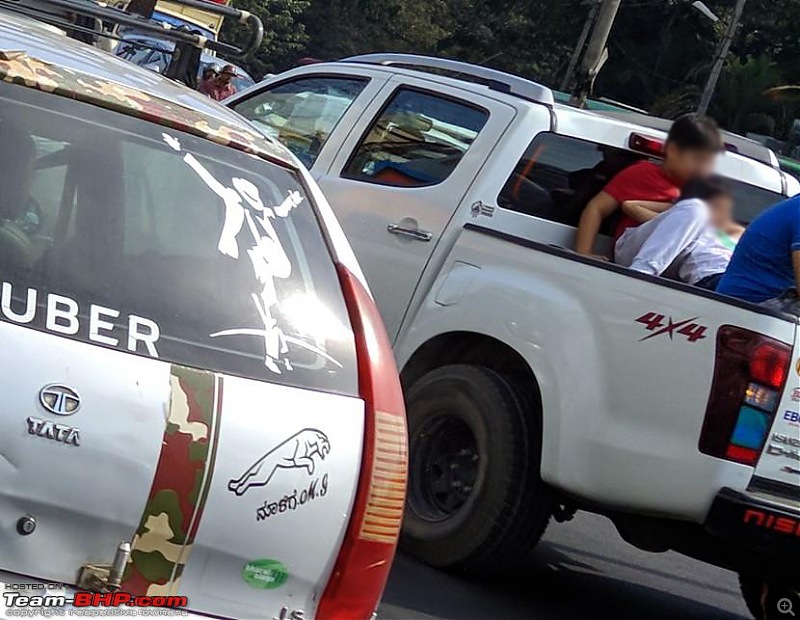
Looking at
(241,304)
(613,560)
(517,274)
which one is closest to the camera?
(241,304)

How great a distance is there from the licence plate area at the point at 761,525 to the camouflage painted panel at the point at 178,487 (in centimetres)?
263

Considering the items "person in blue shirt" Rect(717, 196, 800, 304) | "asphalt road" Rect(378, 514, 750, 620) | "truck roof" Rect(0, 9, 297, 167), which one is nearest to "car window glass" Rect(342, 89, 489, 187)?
"person in blue shirt" Rect(717, 196, 800, 304)

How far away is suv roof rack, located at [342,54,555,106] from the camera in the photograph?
21.1 ft

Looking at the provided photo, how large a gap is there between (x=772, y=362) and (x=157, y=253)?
8.80 ft

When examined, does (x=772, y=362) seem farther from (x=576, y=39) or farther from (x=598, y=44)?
(x=576, y=39)

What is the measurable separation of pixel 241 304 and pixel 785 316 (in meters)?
2.59

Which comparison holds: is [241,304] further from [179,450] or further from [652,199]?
→ [652,199]

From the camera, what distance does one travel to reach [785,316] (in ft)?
16.4

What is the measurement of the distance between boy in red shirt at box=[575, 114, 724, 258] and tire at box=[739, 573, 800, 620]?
153 centimetres

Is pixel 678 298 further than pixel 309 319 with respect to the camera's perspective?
Yes

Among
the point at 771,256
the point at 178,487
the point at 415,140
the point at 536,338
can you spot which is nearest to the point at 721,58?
the point at 771,256

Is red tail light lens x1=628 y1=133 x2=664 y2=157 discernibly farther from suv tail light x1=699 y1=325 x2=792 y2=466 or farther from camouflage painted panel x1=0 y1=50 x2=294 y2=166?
camouflage painted panel x1=0 y1=50 x2=294 y2=166

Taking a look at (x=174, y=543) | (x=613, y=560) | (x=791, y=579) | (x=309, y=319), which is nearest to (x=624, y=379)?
(x=791, y=579)

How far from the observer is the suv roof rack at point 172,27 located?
412 cm
